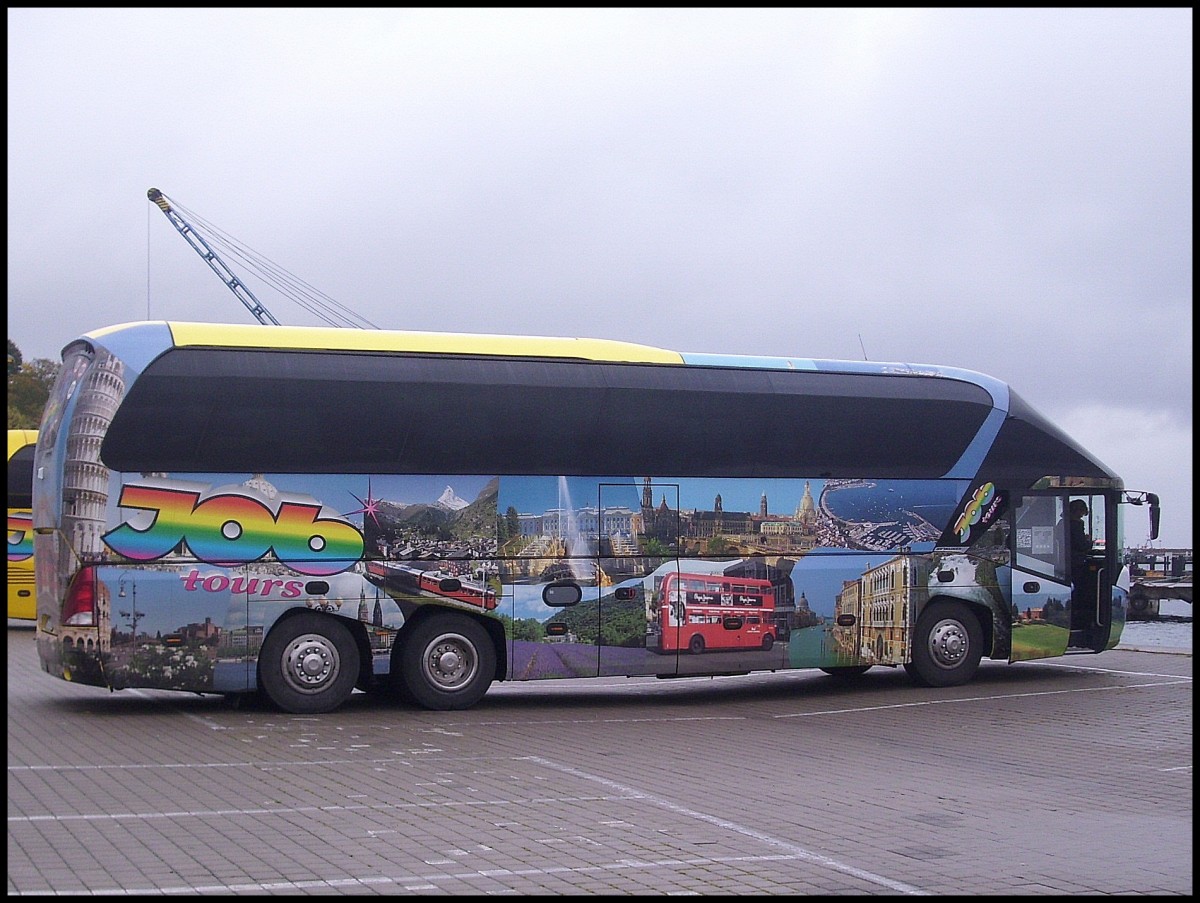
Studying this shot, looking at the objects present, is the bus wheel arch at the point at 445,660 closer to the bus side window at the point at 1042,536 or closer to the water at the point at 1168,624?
the bus side window at the point at 1042,536

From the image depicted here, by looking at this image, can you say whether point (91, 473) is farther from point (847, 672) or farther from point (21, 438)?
point (21, 438)

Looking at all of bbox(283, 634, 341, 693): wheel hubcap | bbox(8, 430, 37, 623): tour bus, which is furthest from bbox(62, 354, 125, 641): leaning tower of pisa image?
bbox(8, 430, 37, 623): tour bus

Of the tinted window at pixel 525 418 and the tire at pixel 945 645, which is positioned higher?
the tinted window at pixel 525 418

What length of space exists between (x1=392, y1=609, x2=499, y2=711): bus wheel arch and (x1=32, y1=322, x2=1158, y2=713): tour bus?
0.03 meters

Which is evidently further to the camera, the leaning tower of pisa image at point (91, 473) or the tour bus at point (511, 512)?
the tour bus at point (511, 512)

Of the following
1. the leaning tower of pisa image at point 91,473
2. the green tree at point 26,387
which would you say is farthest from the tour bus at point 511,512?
the green tree at point 26,387

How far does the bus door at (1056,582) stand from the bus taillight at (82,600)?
11353 millimetres

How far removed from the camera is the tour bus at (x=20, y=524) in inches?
1025

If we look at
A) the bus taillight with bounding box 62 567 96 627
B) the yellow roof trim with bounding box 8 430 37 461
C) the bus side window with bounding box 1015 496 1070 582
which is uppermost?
the yellow roof trim with bounding box 8 430 37 461

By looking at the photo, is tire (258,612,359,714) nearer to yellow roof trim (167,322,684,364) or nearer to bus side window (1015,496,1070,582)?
yellow roof trim (167,322,684,364)

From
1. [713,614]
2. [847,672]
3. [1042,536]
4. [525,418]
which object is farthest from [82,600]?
[1042,536]

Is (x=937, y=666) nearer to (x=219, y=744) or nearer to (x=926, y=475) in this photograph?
(x=926, y=475)

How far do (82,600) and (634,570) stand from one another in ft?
19.5

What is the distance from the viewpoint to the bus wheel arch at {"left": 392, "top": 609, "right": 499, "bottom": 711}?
1541cm
